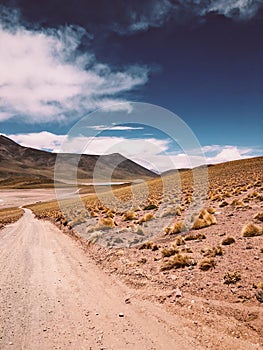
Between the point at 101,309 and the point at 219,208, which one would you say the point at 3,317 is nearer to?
the point at 101,309

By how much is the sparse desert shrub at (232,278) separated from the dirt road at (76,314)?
224cm

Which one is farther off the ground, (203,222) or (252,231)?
(252,231)

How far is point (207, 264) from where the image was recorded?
895 cm

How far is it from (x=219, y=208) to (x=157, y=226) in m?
5.49

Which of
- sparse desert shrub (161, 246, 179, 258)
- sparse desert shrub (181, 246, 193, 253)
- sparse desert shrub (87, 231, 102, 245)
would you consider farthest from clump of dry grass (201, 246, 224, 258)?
sparse desert shrub (87, 231, 102, 245)

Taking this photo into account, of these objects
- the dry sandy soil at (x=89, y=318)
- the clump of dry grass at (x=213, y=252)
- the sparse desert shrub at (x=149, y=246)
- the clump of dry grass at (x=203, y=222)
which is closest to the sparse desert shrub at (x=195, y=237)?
the sparse desert shrub at (x=149, y=246)

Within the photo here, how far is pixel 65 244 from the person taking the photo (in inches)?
623

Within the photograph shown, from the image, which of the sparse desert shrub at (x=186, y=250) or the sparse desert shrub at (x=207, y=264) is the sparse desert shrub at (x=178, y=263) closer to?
the sparse desert shrub at (x=207, y=264)

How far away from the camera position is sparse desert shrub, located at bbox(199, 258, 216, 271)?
29.2 ft

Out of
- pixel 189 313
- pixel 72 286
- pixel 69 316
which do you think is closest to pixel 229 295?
pixel 189 313

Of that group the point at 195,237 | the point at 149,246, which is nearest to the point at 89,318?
the point at 149,246

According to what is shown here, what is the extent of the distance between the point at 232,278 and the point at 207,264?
1220 millimetres

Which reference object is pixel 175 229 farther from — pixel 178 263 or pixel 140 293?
pixel 140 293

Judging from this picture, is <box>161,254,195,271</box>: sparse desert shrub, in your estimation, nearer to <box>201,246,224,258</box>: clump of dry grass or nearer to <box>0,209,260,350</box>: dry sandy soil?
<box>201,246,224,258</box>: clump of dry grass
